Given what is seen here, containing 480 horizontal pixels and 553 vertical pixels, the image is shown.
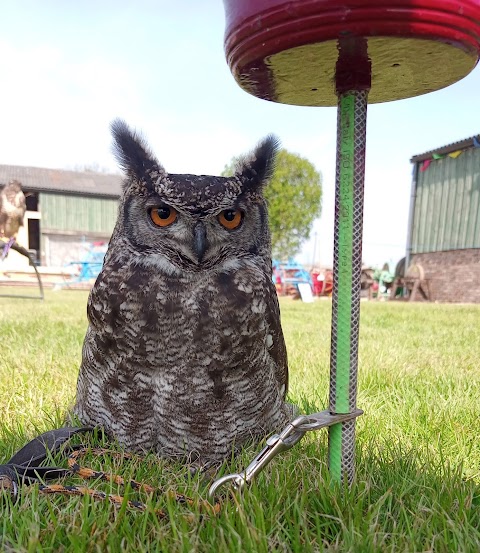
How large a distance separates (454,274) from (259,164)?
1376 cm

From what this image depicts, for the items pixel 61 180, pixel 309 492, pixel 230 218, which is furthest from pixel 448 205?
pixel 61 180

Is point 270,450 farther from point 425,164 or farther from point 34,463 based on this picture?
point 425,164

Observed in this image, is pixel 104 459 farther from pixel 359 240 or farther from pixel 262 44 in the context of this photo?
pixel 262 44

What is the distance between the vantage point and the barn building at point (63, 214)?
2686cm

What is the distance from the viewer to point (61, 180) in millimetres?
28625

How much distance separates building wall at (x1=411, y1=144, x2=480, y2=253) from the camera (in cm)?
1333

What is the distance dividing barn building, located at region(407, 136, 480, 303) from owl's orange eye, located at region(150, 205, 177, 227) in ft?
44.2

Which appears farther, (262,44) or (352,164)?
(352,164)

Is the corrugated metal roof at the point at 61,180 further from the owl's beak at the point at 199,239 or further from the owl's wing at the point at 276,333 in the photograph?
the owl's beak at the point at 199,239

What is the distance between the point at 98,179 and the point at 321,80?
3060 centimetres

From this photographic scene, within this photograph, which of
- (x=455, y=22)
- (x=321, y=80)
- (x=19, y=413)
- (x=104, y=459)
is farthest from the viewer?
(x=19, y=413)

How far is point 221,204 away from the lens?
144 centimetres

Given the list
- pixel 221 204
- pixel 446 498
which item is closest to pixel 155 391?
pixel 221 204

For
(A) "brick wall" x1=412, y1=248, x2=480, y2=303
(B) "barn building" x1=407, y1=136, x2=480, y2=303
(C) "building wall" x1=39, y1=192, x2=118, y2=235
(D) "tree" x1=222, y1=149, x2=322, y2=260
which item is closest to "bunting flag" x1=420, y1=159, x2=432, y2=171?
(B) "barn building" x1=407, y1=136, x2=480, y2=303
